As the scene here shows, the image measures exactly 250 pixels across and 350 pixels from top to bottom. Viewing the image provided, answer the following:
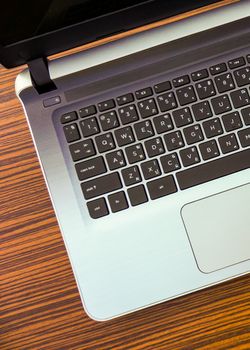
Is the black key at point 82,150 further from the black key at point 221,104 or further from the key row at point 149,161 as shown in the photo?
the black key at point 221,104

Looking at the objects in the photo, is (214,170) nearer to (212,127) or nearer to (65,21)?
(212,127)

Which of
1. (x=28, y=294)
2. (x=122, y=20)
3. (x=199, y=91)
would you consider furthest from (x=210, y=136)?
(x=28, y=294)

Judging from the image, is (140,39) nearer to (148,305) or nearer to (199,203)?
(199,203)

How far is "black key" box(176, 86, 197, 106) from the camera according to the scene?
1.85 ft

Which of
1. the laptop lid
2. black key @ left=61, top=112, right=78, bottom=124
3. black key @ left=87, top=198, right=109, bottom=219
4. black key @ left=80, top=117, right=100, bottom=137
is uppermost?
the laptop lid

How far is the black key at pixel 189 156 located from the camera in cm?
56

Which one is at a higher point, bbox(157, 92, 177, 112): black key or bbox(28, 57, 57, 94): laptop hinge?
bbox(28, 57, 57, 94): laptop hinge

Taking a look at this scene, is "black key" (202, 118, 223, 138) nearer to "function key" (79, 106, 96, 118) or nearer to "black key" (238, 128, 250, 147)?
"black key" (238, 128, 250, 147)

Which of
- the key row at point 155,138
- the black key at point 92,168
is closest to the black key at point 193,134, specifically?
the key row at point 155,138

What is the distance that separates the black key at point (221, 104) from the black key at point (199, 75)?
0.03 meters

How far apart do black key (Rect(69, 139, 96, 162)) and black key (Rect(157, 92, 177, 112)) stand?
0.31 feet

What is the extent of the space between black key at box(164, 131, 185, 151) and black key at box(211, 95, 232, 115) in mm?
53

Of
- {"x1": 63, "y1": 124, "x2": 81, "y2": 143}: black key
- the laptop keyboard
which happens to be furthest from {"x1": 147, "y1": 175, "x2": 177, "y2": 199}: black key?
{"x1": 63, "y1": 124, "x2": 81, "y2": 143}: black key

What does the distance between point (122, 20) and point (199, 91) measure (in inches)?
A: 4.8
